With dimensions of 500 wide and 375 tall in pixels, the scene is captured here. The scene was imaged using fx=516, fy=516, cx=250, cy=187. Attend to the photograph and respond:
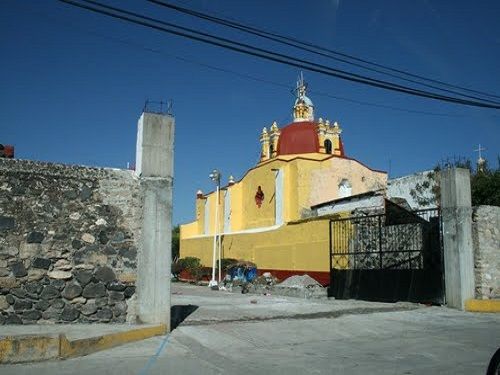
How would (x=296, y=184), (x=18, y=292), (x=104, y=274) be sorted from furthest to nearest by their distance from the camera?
(x=296, y=184) < (x=104, y=274) < (x=18, y=292)

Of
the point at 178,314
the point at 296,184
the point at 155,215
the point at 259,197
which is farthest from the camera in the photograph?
the point at 259,197

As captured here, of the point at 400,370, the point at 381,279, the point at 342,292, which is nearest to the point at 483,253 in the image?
the point at 381,279

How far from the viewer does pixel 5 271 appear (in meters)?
8.95

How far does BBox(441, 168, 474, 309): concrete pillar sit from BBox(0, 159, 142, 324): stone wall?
30.6 ft

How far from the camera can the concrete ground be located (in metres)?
7.18

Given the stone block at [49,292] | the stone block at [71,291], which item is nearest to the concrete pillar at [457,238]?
the stone block at [71,291]

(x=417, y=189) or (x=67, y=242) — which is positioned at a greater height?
(x=417, y=189)

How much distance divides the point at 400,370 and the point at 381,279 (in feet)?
33.4

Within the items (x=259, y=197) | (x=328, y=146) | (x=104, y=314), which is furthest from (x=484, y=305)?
(x=328, y=146)

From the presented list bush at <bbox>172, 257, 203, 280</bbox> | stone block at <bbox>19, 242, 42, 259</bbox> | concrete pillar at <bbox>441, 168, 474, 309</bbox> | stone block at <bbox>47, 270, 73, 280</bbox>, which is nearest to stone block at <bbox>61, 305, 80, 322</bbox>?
stone block at <bbox>47, 270, 73, 280</bbox>

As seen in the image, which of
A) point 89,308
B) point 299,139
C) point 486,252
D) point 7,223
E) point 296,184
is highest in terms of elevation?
point 299,139

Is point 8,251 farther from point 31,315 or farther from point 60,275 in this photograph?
point 31,315

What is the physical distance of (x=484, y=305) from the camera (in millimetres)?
14227

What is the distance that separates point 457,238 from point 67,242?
10673 millimetres
